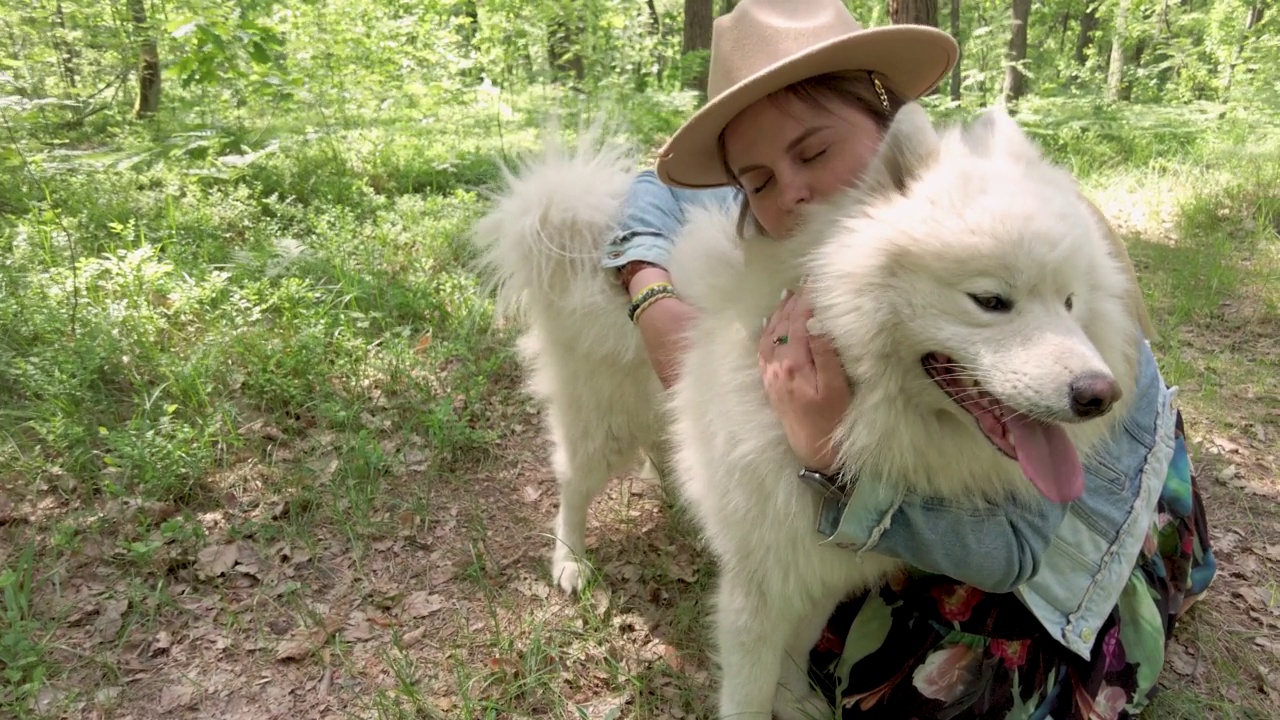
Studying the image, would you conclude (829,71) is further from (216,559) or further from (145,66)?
(145,66)

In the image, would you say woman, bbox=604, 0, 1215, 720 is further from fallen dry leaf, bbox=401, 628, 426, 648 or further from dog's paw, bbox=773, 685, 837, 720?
fallen dry leaf, bbox=401, 628, 426, 648

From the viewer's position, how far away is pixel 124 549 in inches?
94.0

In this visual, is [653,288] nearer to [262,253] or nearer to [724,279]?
[724,279]

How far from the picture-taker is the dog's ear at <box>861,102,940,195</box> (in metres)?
1.31

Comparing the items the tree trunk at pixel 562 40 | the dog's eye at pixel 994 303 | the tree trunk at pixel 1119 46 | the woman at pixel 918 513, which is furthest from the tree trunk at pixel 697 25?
the dog's eye at pixel 994 303

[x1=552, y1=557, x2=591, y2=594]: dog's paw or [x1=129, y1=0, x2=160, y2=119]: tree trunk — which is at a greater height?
[x1=129, y1=0, x2=160, y2=119]: tree trunk

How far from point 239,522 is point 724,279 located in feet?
6.55

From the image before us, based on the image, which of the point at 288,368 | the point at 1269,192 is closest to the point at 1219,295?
the point at 1269,192

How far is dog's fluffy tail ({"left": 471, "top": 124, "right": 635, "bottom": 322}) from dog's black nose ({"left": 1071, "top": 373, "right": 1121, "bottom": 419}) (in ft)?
4.46

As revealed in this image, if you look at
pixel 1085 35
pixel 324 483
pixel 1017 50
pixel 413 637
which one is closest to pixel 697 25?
pixel 1017 50

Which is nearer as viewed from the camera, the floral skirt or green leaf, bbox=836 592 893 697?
the floral skirt

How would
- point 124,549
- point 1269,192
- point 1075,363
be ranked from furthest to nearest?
1. point 1269,192
2. point 124,549
3. point 1075,363

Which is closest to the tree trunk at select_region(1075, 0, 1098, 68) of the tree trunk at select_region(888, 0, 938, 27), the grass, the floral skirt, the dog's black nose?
the tree trunk at select_region(888, 0, 938, 27)

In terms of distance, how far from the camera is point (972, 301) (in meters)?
1.22
